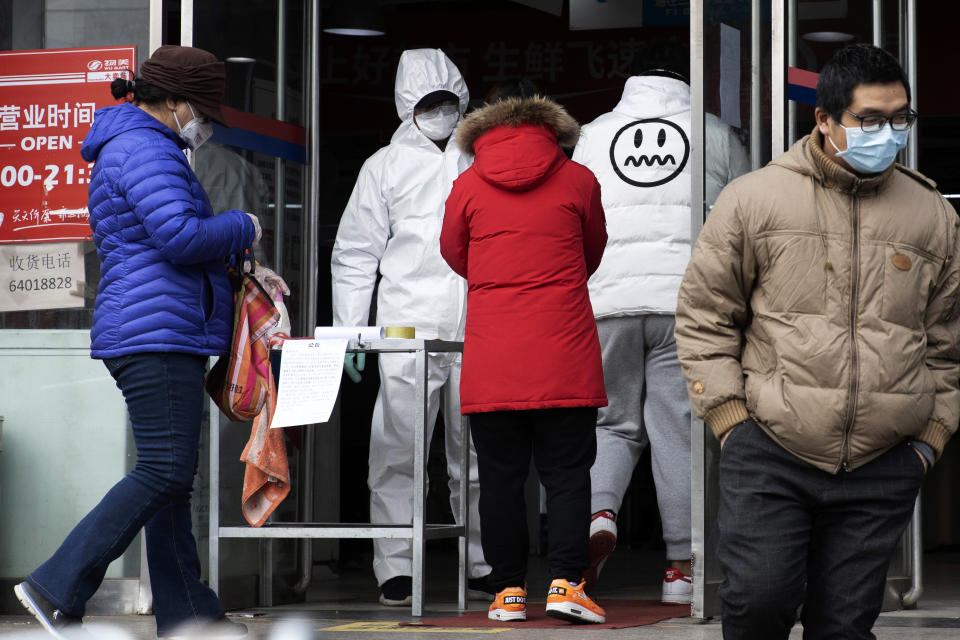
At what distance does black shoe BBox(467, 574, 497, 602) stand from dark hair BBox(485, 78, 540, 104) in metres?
1.88

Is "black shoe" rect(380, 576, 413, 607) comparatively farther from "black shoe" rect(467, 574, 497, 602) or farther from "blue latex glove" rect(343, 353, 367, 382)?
"blue latex glove" rect(343, 353, 367, 382)

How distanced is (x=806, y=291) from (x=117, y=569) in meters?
3.19

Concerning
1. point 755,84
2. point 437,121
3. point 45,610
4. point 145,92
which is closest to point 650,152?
point 755,84

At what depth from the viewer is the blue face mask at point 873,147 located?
9.98ft

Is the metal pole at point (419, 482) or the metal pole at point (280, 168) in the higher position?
the metal pole at point (280, 168)

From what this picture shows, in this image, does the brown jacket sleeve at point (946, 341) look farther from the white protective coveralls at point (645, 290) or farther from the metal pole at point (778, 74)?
the white protective coveralls at point (645, 290)

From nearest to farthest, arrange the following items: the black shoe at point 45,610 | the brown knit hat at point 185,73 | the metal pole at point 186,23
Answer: the black shoe at point 45,610 → the brown knit hat at point 185,73 → the metal pole at point 186,23

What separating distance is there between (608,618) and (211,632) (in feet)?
4.60

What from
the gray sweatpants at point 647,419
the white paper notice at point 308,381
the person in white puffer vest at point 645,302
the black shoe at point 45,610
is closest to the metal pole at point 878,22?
the person in white puffer vest at point 645,302

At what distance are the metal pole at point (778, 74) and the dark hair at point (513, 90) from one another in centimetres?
84

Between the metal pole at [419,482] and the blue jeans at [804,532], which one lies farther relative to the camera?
the metal pole at [419,482]

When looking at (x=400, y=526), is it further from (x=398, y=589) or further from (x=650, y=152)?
(x=650, y=152)

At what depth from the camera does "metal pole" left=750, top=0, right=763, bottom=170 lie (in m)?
4.93

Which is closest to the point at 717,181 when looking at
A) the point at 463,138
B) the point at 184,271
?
the point at 463,138
